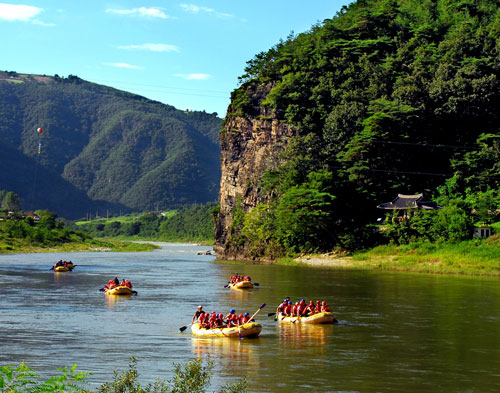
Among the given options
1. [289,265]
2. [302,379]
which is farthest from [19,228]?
[302,379]

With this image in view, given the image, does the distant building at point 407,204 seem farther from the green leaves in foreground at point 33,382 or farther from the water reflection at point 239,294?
the green leaves in foreground at point 33,382

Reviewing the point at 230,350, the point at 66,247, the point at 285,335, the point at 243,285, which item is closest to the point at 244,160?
the point at 66,247

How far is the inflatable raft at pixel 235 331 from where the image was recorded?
38.2 m

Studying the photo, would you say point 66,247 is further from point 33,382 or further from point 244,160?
point 33,382

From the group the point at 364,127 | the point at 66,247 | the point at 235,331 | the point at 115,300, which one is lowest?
the point at 66,247

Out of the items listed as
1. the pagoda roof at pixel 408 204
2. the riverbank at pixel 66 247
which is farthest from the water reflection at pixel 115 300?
the riverbank at pixel 66 247

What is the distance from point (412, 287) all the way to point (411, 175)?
45199 mm

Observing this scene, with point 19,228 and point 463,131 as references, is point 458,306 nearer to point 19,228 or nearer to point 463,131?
point 463,131

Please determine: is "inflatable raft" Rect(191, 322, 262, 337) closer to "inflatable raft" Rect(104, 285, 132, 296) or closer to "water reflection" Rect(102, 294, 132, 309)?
"water reflection" Rect(102, 294, 132, 309)

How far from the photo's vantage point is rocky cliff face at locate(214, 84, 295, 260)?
12231 centimetres

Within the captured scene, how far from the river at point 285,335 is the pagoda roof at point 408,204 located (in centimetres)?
2718

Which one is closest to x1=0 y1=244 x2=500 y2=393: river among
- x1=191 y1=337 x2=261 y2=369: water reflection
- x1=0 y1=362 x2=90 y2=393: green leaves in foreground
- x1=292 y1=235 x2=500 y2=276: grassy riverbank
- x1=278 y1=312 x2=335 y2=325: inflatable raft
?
x1=191 y1=337 x2=261 y2=369: water reflection

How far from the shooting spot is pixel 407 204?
9775cm

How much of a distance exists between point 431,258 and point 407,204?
13.6 metres
